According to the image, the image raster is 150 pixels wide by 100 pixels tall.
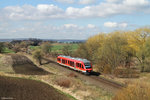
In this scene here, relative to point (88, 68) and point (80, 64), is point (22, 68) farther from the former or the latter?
point (88, 68)

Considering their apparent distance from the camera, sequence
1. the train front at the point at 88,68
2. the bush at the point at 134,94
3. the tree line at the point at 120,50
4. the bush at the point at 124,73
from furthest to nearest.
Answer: the tree line at the point at 120,50 < the bush at the point at 124,73 < the train front at the point at 88,68 < the bush at the point at 134,94

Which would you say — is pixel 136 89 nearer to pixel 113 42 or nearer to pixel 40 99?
pixel 40 99

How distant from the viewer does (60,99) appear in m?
16.0

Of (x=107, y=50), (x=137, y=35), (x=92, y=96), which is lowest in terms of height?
(x=92, y=96)

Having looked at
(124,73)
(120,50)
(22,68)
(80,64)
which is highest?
(120,50)

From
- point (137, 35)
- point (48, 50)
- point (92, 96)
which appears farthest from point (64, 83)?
point (48, 50)

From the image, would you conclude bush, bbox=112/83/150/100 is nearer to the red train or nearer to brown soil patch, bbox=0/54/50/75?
the red train

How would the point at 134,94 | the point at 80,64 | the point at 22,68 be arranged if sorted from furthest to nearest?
1. the point at 22,68
2. the point at 80,64
3. the point at 134,94

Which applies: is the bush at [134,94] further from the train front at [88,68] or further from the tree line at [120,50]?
the tree line at [120,50]

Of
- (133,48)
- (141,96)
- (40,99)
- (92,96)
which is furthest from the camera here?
(133,48)

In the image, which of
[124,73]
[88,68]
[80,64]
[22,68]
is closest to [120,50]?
[124,73]

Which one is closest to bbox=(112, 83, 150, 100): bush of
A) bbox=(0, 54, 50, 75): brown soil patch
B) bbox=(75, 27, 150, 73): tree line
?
bbox=(75, 27, 150, 73): tree line

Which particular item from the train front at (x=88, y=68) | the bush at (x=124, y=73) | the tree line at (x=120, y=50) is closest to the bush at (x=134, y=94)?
the train front at (x=88, y=68)

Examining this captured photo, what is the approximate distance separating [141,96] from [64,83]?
14.4 metres
